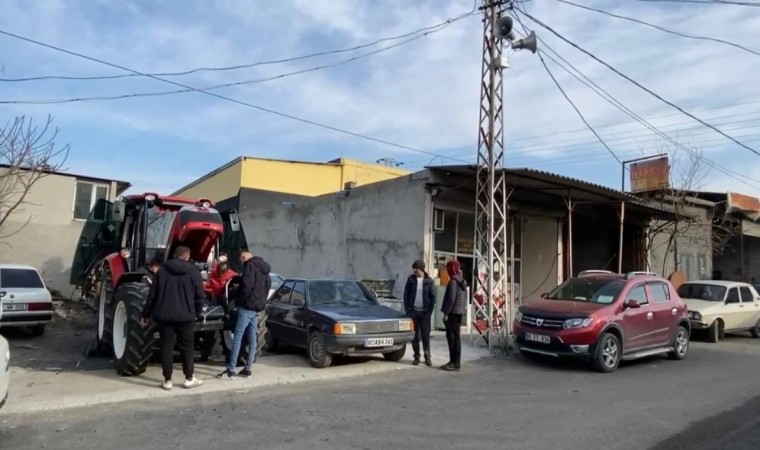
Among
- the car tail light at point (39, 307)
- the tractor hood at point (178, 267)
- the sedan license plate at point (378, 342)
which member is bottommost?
the sedan license plate at point (378, 342)

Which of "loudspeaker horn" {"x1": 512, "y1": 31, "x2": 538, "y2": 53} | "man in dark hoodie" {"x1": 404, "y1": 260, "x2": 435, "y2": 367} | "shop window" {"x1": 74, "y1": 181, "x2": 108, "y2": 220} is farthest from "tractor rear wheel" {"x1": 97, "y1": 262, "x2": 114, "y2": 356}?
"shop window" {"x1": 74, "y1": 181, "x2": 108, "y2": 220}

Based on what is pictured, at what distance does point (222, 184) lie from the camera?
115 feet

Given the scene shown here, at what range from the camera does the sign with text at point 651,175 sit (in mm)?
23906

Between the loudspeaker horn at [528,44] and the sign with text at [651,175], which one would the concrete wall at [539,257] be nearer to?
the sign with text at [651,175]

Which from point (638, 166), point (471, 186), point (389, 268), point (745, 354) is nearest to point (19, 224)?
point (389, 268)

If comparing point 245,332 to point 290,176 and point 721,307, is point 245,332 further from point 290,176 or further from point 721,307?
point 290,176

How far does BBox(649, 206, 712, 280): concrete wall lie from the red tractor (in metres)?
19.7

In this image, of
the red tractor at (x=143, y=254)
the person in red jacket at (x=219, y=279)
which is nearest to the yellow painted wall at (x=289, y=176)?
the red tractor at (x=143, y=254)

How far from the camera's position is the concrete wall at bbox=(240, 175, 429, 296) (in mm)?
16203

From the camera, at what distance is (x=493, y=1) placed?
13031mm

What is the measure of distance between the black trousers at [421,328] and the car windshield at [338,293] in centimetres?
97

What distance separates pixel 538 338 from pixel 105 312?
7513 millimetres

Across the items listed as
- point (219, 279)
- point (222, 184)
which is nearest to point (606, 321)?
point (219, 279)

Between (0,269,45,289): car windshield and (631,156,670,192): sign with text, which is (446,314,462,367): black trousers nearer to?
(0,269,45,289): car windshield
